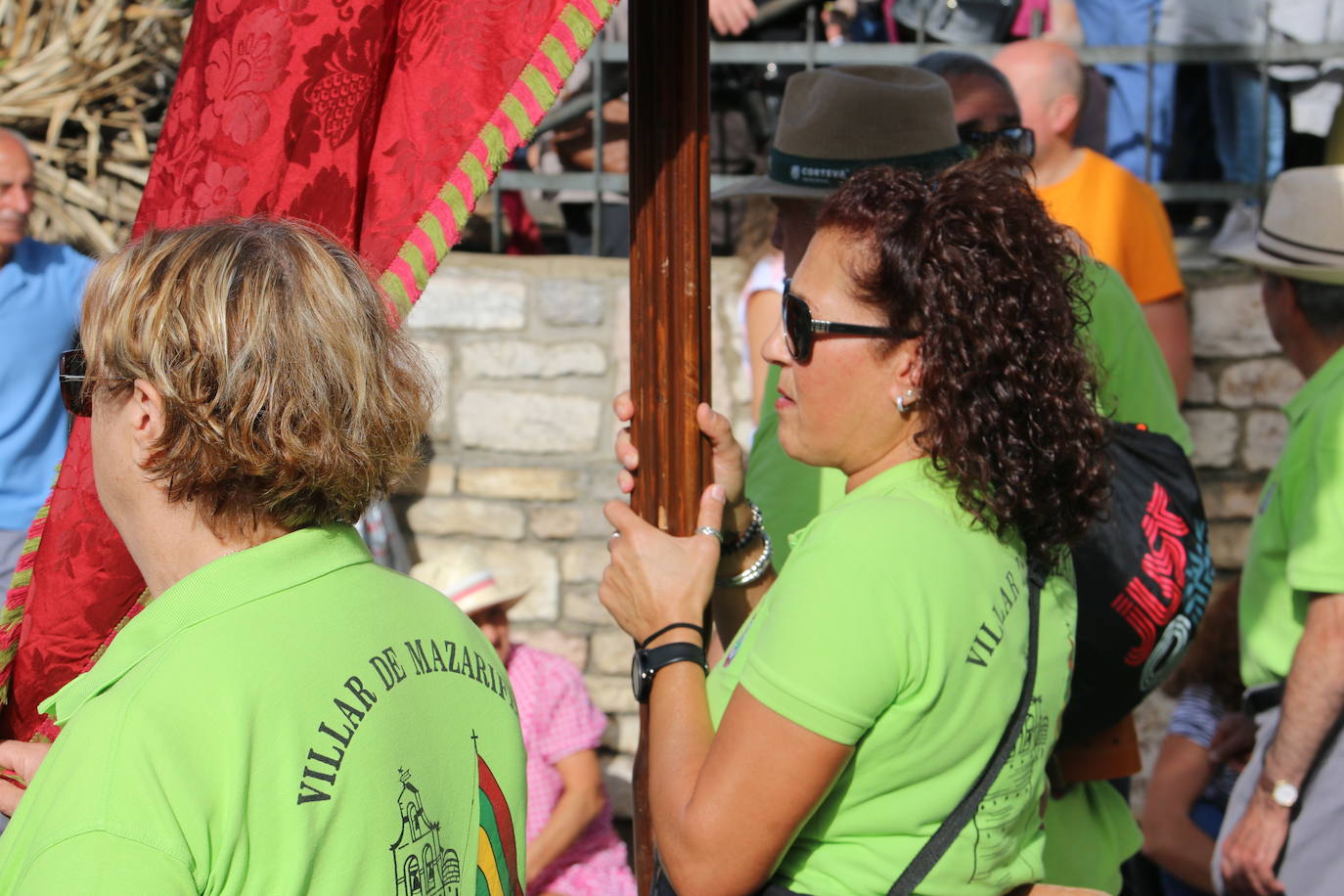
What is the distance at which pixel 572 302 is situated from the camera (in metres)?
4.54

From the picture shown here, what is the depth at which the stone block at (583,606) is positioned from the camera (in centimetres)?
Result: 454

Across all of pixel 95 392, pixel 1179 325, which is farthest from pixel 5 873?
pixel 1179 325

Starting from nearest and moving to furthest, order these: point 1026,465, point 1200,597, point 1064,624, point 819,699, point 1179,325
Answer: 1. point 819,699
2. point 1026,465
3. point 1064,624
4. point 1200,597
5. point 1179,325

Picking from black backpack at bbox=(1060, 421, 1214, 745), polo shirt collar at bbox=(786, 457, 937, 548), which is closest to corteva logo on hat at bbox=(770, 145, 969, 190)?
black backpack at bbox=(1060, 421, 1214, 745)

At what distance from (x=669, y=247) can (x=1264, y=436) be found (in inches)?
139

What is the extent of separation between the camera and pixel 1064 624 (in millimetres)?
1707

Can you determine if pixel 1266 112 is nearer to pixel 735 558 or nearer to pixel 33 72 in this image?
pixel 735 558

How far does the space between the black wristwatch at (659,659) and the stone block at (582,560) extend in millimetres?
2891

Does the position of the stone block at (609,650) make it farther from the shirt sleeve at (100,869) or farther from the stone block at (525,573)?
the shirt sleeve at (100,869)

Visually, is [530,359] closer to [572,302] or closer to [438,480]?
[572,302]

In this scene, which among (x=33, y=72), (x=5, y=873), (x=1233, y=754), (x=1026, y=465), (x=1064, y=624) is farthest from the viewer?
(x=33, y=72)

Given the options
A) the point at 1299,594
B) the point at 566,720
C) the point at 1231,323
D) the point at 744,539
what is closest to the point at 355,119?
the point at 744,539

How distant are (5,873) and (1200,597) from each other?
1.66m

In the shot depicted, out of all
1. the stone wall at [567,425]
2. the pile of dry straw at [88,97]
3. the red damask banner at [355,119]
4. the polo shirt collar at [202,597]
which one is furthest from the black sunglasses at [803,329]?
the pile of dry straw at [88,97]
